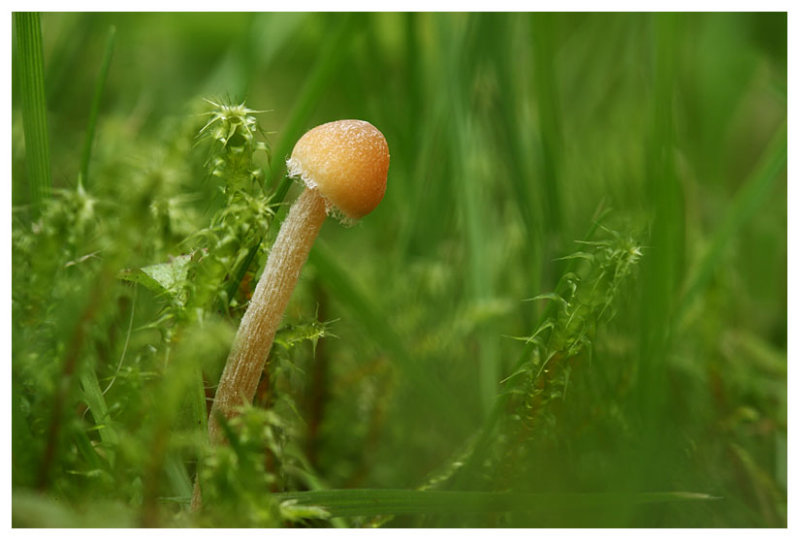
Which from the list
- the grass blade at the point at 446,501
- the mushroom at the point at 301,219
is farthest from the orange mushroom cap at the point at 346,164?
the grass blade at the point at 446,501

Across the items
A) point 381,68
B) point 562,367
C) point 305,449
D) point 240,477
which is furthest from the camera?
point 381,68

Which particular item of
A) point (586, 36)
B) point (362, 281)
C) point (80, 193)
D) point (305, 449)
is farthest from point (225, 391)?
point (586, 36)

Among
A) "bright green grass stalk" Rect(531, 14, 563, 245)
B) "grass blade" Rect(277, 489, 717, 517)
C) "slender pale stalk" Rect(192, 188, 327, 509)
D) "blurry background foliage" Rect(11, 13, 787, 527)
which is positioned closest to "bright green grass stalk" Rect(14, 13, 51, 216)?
"blurry background foliage" Rect(11, 13, 787, 527)

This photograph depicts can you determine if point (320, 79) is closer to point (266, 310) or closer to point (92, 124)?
point (92, 124)

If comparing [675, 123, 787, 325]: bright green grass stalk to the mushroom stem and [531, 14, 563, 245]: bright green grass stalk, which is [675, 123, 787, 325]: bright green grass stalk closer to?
[531, 14, 563, 245]: bright green grass stalk

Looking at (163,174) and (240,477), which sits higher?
(163,174)

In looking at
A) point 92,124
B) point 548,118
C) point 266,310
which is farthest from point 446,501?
point 548,118

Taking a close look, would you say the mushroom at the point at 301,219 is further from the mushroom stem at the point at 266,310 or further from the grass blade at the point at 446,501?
the grass blade at the point at 446,501

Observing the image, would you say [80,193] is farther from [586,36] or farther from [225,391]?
[586,36]
